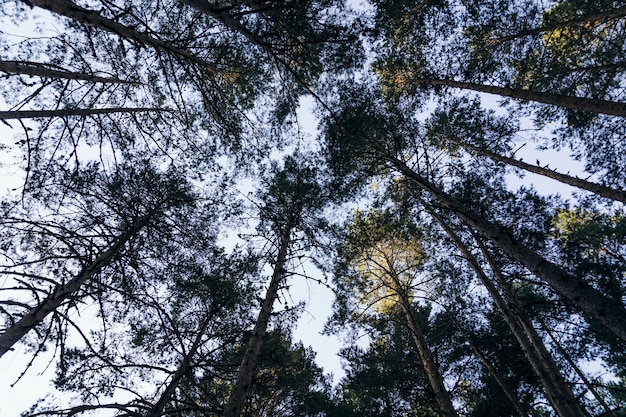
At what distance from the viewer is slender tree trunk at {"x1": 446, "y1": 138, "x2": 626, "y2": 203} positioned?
6.76 m

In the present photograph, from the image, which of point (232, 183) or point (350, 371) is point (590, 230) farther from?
point (232, 183)

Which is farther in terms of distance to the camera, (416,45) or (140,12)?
(416,45)

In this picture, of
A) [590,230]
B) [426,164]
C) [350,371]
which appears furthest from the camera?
[590,230]

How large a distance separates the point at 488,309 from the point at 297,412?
6.70 meters

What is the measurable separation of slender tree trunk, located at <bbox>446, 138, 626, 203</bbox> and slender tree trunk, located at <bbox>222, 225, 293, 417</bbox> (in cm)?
645

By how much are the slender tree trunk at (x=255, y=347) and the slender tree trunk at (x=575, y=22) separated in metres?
8.32

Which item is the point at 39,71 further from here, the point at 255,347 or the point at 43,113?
the point at 255,347

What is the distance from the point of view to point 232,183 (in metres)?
8.32

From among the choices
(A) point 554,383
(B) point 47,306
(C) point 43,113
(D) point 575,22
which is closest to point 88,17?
(C) point 43,113

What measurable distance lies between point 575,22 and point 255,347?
9.93 meters

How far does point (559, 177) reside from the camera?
7988 mm

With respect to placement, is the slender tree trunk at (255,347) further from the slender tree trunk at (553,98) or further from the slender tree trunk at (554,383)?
the slender tree trunk at (553,98)

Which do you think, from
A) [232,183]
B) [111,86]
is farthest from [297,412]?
[111,86]

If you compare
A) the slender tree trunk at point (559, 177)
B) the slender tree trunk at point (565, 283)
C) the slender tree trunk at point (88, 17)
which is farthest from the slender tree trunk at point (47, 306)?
the slender tree trunk at point (559, 177)
